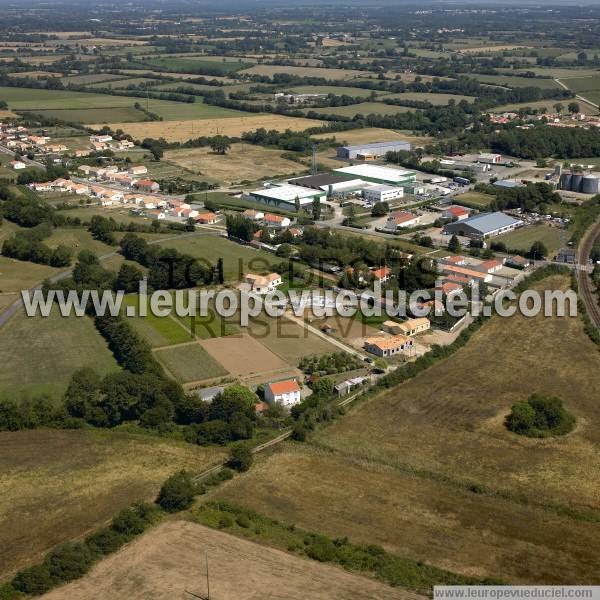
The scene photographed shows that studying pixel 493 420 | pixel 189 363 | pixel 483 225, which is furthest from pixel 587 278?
pixel 189 363

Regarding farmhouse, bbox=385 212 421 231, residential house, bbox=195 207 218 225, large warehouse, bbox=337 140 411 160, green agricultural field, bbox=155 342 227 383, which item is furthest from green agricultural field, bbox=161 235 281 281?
large warehouse, bbox=337 140 411 160

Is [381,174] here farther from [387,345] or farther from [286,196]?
[387,345]

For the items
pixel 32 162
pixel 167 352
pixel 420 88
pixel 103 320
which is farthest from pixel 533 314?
pixel 420 88

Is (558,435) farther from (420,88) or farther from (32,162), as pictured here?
(420,88)

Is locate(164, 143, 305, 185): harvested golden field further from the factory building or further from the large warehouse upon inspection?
the large warehouse

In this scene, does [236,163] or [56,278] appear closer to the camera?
[56,278]

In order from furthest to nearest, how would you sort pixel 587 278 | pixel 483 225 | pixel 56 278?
1. pixel 483 225
2. pixel 587 278
3. pixel 56 278
